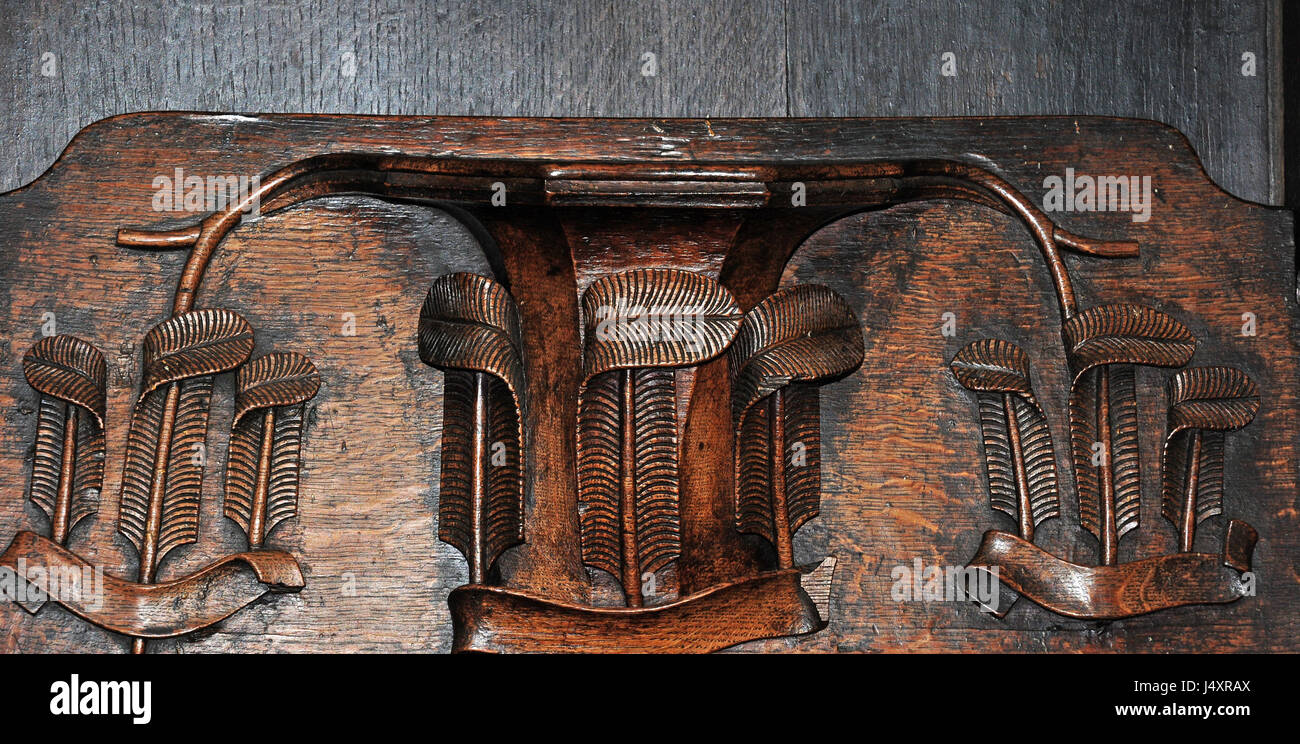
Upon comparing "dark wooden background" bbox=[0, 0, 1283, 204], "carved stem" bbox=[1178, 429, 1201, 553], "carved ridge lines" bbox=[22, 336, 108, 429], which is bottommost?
"carved stem" bbox=[1178, 429, 1201, 553]

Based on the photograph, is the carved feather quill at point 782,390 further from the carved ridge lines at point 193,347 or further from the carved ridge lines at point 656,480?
the carved ridge lines at point 193,347

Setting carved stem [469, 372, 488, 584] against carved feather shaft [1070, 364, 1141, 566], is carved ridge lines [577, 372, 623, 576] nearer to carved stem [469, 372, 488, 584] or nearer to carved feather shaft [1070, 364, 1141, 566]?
carved stem [469, 372, 488, 584]

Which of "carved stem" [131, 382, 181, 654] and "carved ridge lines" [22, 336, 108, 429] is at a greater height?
"carved ridge lines" [22, 336, 108, 429]

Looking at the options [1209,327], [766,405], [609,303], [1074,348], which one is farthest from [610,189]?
[1209,327]

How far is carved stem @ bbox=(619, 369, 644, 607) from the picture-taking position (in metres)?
1.23

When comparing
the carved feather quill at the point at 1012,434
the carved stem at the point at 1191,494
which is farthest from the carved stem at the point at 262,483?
the carved stem at the point at 1191,494

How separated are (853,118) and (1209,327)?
1.37 ft

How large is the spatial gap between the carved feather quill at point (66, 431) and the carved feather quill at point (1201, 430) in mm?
1039

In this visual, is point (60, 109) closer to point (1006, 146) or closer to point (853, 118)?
point (853, 118)

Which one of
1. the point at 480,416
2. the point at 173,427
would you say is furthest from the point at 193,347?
the point at 480,416

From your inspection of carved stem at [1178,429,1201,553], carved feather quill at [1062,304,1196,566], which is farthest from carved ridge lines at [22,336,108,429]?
carved stem at [1178,429,1201,553]

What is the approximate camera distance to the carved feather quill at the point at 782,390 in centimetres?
126

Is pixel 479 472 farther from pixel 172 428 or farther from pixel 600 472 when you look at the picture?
pixel 172 428

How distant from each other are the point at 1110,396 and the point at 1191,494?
122 mm
